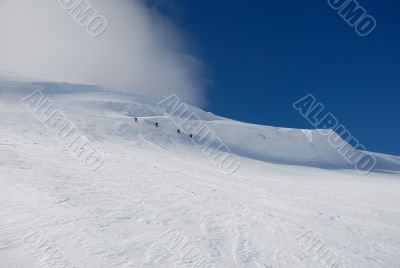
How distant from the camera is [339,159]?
39.0 meters

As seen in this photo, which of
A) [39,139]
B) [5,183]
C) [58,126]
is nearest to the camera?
[5,183]

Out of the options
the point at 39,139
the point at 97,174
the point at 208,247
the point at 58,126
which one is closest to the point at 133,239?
the point at 208,247

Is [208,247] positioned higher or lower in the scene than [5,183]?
higher

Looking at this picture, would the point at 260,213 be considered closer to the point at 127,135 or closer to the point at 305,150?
the point at 127,135

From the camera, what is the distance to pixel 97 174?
12.5m

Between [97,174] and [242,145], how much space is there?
26938 mm

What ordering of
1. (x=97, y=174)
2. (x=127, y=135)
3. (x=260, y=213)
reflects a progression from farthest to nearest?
(x=127, y=135)
(x=97, y=174)
(x=260, y=213)

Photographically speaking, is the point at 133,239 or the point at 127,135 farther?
the point at 127,135

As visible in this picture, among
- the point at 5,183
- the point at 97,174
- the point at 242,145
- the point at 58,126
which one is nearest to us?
the point at 5,183

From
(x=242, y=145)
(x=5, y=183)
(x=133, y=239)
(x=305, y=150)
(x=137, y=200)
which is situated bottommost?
(x=5, y=183)

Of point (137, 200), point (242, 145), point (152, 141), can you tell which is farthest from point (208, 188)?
point (242, 145)

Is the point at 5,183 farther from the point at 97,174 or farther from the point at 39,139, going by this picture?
the point at 39,139

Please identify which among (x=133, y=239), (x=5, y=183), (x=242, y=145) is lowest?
(x=5, y=183)

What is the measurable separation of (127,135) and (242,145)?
14.3 metres
